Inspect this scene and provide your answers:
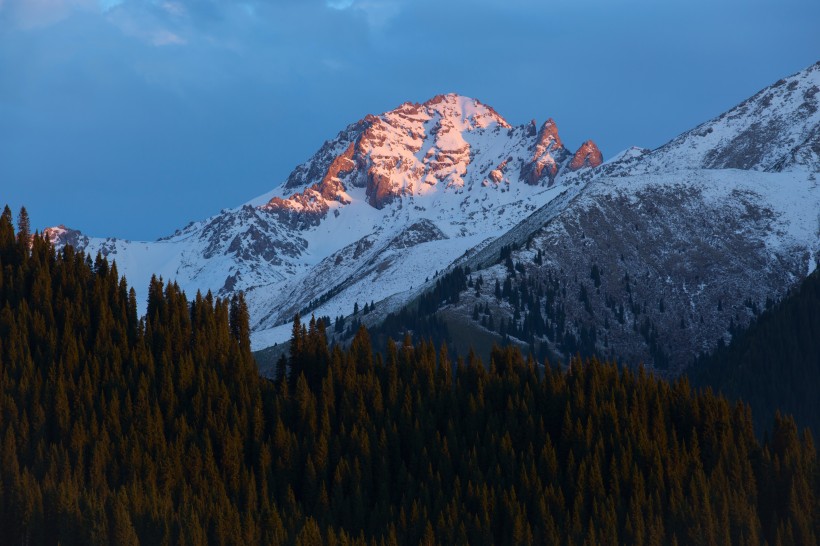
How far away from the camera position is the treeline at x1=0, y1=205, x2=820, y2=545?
498 feet

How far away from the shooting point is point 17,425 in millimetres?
175375

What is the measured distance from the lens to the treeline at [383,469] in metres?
152

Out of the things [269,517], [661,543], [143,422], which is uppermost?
[143,422]

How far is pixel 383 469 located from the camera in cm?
17838

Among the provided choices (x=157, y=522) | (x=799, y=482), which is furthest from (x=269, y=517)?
(x=799, y=482)

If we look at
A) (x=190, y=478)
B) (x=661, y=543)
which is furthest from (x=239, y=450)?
(x=661, y=543)

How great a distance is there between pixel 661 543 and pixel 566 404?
144 feet

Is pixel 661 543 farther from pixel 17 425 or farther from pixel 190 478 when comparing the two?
pixel 17 425

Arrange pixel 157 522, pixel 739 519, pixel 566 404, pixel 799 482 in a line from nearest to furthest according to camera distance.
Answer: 1. pixel 157 522
2. pixel 739 519
3. pixel 799 482
4. pixel 566 404

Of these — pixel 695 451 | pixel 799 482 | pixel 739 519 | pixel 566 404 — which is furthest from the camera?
pixel 566 404

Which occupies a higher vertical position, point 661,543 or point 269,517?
point 269,517

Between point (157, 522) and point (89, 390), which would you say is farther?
point (89, 390)

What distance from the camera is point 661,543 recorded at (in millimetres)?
154125

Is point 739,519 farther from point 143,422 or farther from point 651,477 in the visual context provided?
point 143,422
